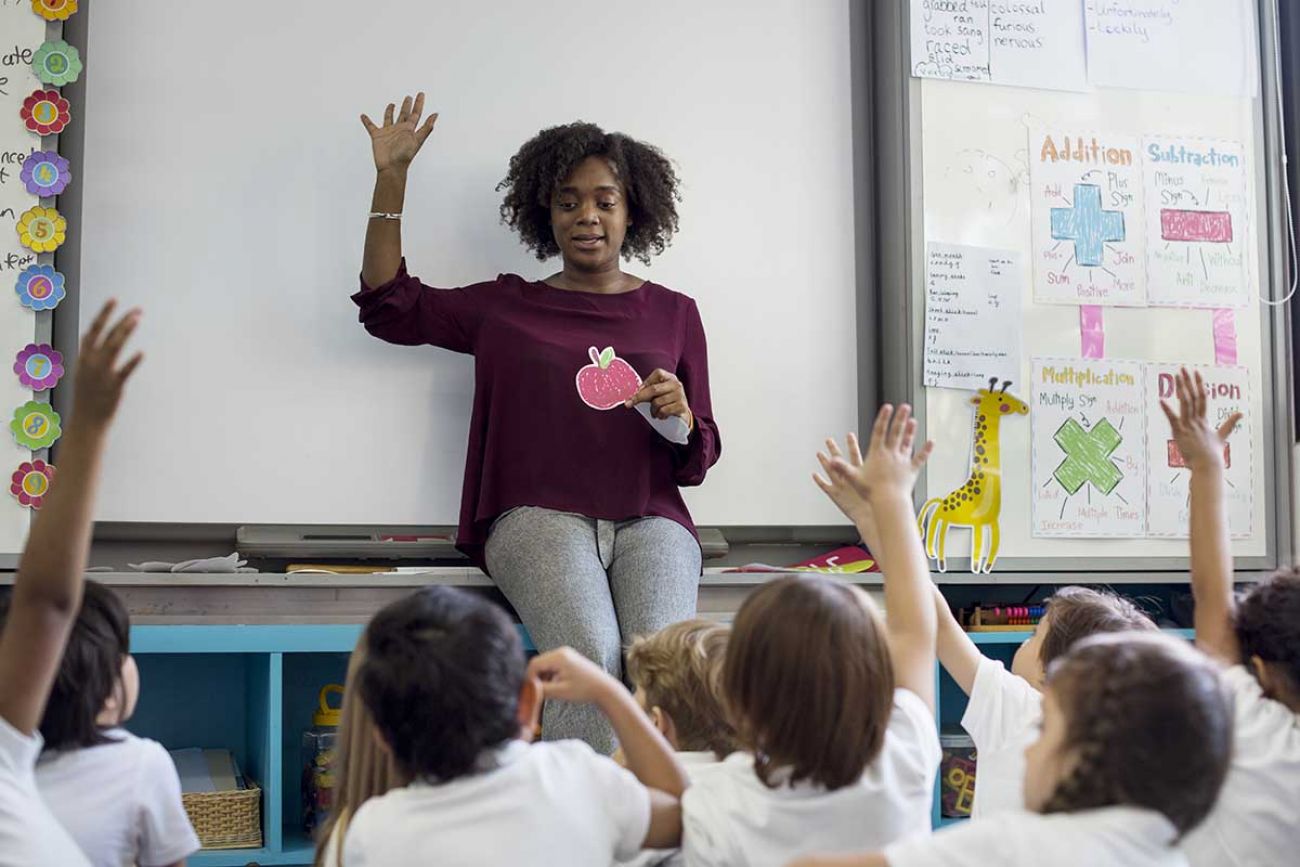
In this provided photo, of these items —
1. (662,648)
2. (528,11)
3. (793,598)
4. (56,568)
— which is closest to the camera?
(56,568)

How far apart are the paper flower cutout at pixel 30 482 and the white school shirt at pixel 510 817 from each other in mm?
1693

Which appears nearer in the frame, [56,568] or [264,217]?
[56,568]

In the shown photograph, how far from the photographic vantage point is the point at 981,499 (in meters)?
3.48

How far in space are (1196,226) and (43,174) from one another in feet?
8.82

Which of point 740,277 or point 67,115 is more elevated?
point 67,115

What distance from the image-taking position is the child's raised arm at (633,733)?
1499mm

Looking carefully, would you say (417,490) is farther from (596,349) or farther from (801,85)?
(801,85)

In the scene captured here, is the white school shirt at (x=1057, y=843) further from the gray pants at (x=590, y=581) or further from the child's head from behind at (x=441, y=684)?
the gray pants at (x=590, y=581)

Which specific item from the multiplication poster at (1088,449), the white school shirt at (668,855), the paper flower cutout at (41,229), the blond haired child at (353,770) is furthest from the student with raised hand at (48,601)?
the multiplication poster at (1088,449)

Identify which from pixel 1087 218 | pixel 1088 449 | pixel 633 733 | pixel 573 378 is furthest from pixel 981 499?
pixel 633 733

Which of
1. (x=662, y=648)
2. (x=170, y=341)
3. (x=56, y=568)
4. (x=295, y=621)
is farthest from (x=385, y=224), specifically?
(x=56, y=568)

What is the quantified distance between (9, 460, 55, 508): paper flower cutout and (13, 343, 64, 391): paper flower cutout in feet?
0.50

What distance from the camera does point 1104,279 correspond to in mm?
3609

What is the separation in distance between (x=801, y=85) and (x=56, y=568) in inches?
102
